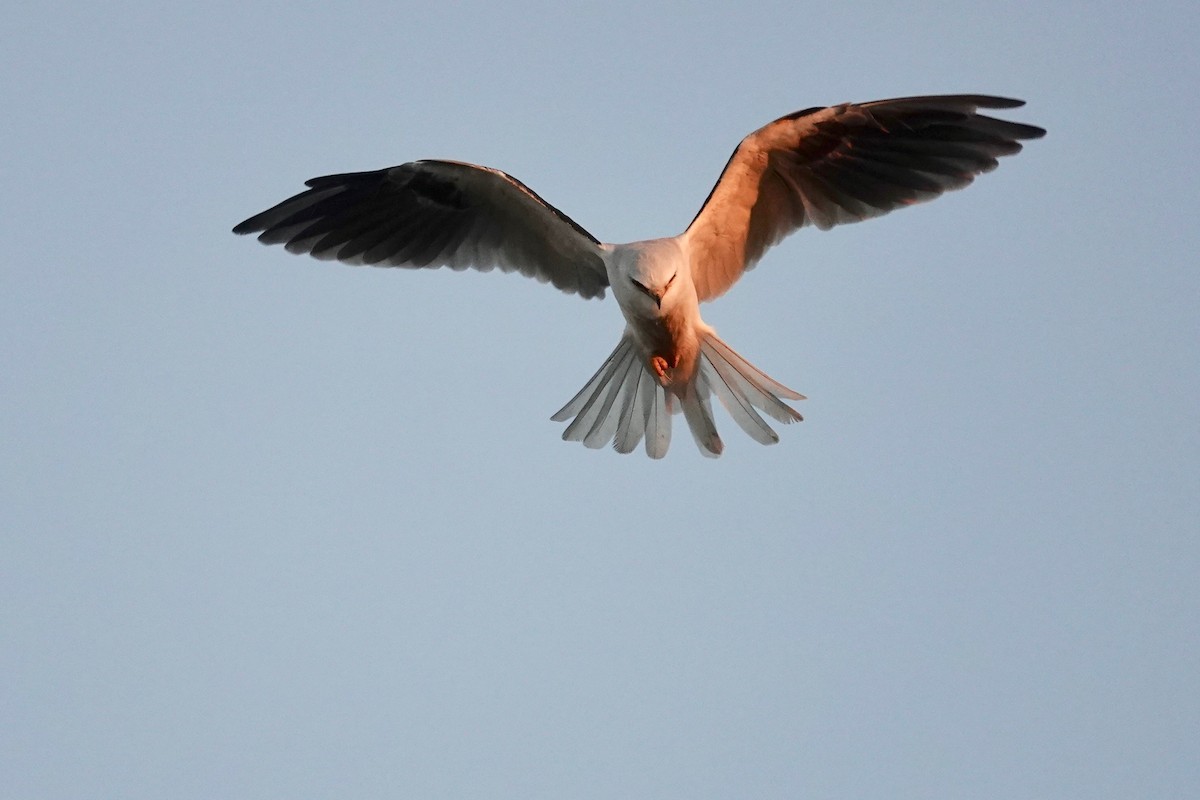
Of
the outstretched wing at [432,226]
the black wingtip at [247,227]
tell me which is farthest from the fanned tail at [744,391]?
the black wingtip at [247,227]

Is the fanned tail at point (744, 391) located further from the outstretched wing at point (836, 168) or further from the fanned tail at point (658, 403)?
the outstretched wing at point (836, 168)

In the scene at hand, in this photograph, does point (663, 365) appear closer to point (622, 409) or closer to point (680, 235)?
point (622, 409)

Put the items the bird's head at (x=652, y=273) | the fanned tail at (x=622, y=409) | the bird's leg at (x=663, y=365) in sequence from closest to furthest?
the bird's head at (x=652, y=273) < the bird's leg at (x=663, y=365) < the fanned tail at (x=622, y=409)

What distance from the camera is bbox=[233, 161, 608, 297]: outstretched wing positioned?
22.6 feet

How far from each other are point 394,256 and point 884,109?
2807 mm

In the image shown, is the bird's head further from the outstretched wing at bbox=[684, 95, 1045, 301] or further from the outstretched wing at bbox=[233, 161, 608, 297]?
the outstretched wing at bbox=[233, 161, 608, 297]

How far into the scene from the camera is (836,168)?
6.57 metres

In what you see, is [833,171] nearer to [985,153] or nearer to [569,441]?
[985,153]

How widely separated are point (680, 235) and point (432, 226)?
154 centimetres

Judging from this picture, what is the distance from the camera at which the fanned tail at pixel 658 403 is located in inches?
251

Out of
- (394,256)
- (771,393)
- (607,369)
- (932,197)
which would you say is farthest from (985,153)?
(394,256)

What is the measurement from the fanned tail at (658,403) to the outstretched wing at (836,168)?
52 cm

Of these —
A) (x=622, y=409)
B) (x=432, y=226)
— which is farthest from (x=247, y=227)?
→ (x=622, y=409)

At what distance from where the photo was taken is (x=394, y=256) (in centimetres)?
712
